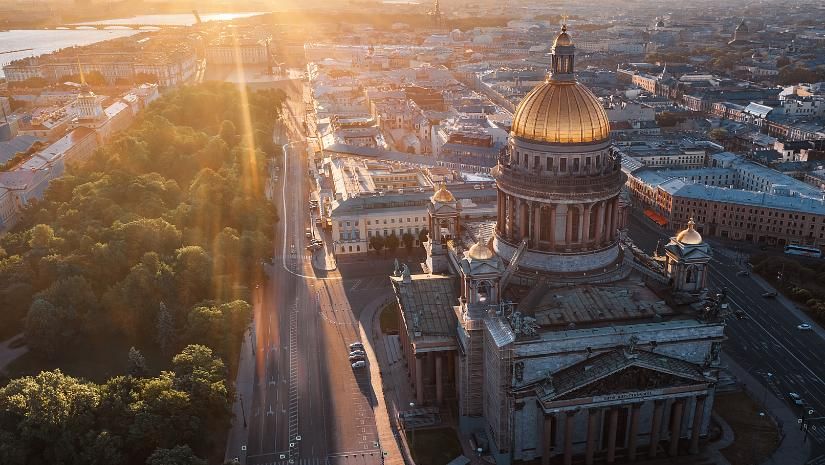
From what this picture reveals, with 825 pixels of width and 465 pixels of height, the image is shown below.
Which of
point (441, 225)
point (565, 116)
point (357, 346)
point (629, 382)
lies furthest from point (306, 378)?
point (565, 116)

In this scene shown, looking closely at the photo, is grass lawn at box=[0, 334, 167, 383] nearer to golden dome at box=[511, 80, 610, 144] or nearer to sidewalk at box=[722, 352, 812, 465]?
golden dome at box=[511, 80, 610, 144]

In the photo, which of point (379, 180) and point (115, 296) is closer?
point (115, 296)

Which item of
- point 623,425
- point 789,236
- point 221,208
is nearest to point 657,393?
point 623,425

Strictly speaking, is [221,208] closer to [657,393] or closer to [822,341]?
[657,393]

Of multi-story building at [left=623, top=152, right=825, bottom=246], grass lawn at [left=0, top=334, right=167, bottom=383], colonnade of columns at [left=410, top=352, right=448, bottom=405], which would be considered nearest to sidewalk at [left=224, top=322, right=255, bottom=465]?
grass lawn at [left=0, top=334, right=167, bottom=383]

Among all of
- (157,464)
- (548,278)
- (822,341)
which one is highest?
(548,278)

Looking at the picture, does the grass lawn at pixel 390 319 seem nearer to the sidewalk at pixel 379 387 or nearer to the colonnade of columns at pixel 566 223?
the sidewalk at pixel 379 387
